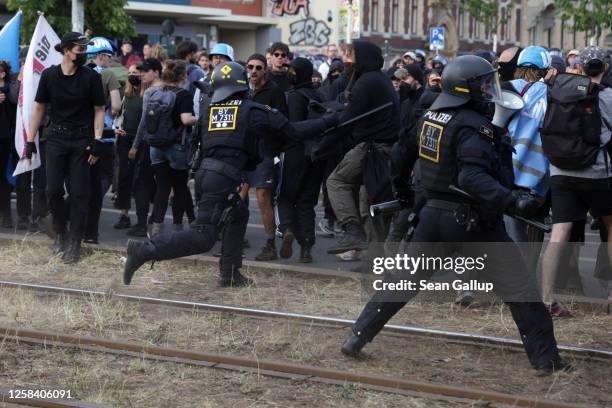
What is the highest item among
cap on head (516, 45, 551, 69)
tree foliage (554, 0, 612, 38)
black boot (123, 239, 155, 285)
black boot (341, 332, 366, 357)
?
tree foliage (554, 0, 612, 38)

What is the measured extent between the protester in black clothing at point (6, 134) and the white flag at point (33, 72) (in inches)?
10.1

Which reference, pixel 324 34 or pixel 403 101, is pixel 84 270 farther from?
pixel 324 34

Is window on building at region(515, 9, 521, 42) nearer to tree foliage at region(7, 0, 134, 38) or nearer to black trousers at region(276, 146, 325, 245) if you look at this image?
tree foliage at region(7, 0, 134, 38)

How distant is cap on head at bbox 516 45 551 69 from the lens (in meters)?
9.09

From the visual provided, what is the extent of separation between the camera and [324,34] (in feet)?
162

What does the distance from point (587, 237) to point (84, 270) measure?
6.38 meters

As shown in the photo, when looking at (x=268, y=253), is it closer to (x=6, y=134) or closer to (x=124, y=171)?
(x=124, y=171)

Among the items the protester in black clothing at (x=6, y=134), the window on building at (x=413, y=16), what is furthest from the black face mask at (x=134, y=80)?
the window on building at (x=413, y=16)

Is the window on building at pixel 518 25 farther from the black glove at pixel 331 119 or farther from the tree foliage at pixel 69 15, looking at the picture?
the black glove at pixel 331 119

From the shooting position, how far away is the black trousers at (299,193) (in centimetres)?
1083

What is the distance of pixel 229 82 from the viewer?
29.4 ft

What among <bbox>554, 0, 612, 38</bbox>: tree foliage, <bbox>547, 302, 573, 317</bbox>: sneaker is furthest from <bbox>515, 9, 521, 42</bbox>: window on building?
<bbox>547, 302, 573, 317</bbox>: sneaker

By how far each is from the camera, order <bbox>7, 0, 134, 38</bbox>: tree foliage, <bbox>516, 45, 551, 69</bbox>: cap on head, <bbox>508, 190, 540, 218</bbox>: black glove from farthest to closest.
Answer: <bbox>7, 0, 134, 38</bbox>: tree foliage
<bbox>516, 45, 551, 69</bbox>: cap on head
<bbox>508, 190, 540, 218</bbox>: black glove

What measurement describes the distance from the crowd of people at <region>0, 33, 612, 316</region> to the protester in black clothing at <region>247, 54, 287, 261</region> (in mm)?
13
